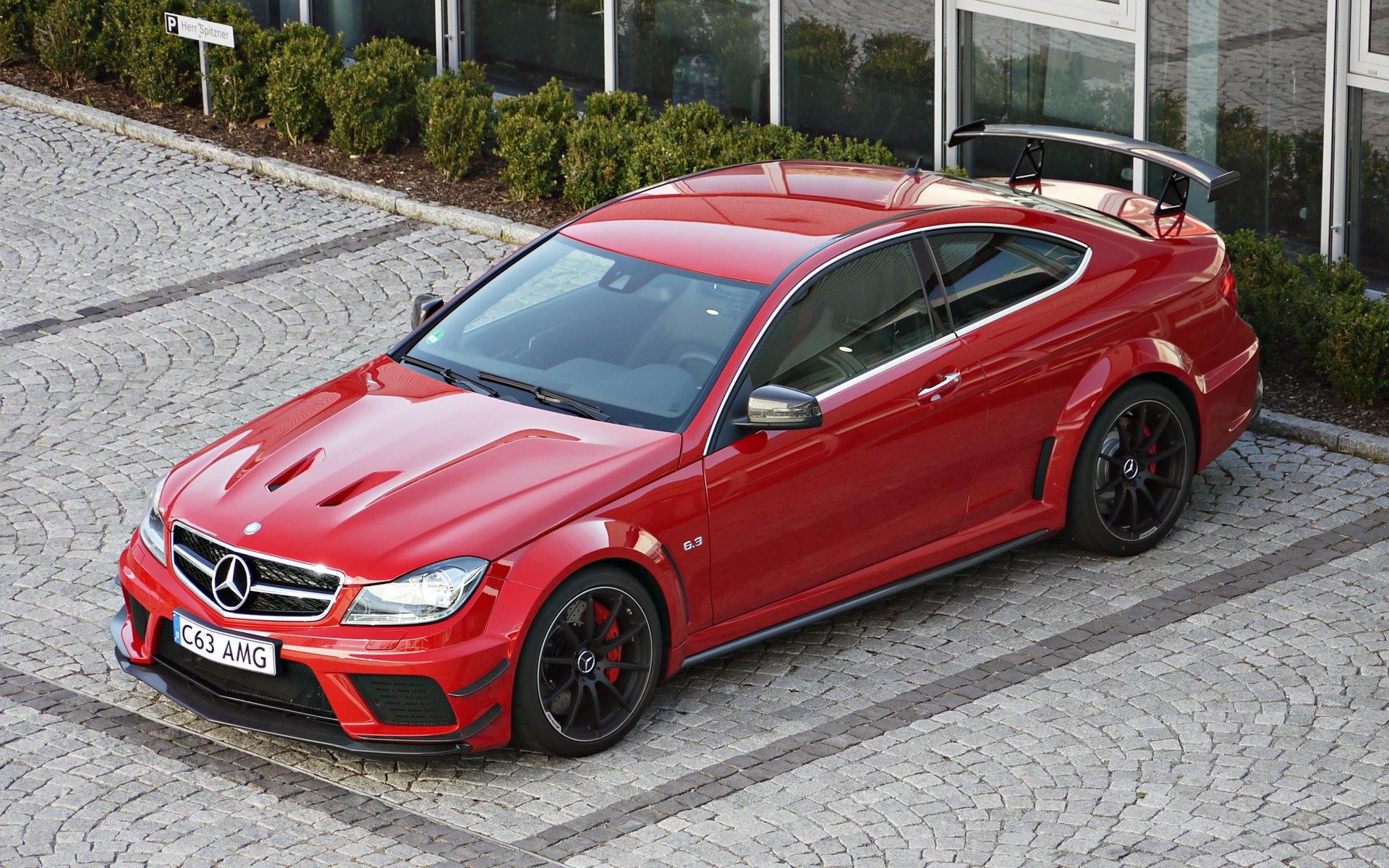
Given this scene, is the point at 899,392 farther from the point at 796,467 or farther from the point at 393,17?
the point at 393,17

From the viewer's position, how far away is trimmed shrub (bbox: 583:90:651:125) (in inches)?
534

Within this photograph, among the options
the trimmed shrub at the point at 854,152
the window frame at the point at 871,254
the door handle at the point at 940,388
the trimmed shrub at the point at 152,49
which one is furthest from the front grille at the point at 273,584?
the trimmed shrub at the point at 152,49

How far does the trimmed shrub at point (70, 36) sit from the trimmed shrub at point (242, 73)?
149cm

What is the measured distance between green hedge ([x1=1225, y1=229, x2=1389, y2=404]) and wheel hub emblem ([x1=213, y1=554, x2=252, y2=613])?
6.03 m

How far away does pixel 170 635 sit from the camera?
263 inches

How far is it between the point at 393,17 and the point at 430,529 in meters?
11.0

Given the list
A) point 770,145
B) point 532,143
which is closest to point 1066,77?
point 770,145

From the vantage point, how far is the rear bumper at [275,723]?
20.7 ft

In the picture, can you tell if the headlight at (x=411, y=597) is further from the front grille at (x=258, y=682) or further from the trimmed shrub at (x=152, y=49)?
the trimmed shrub at (x=152, y=49)

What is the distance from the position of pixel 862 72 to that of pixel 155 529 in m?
7.60

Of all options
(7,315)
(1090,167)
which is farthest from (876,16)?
(7,315)

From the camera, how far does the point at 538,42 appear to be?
15391 mm

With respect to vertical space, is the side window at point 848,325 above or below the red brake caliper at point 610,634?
above

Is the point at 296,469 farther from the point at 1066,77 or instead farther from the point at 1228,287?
the point at 1066,77
